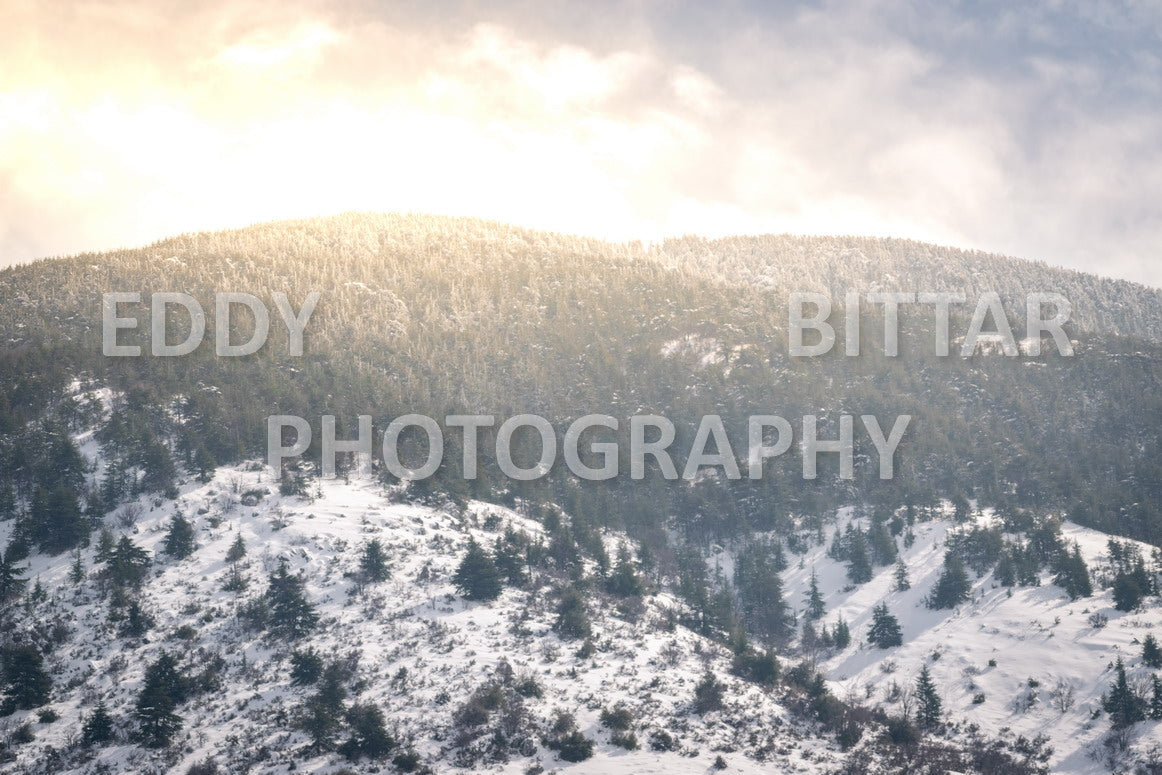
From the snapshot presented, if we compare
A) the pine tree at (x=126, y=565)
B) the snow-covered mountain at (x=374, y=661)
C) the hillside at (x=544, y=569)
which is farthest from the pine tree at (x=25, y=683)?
the pine tree at (x=126, y=565)

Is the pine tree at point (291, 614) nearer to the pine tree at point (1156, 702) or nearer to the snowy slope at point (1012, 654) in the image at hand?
the snowy slope at point (1012, 654)

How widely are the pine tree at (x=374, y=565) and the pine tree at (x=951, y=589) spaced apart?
5918cm

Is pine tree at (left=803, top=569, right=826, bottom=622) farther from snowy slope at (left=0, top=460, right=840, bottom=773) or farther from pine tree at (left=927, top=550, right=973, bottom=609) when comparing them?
snowy slope at (left=0, top=460, right=840, bottom=773)

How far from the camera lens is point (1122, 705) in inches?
2389

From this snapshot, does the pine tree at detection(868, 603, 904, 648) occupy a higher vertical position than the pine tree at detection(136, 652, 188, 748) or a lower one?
lower

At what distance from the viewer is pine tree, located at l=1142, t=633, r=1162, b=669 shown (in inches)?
2581

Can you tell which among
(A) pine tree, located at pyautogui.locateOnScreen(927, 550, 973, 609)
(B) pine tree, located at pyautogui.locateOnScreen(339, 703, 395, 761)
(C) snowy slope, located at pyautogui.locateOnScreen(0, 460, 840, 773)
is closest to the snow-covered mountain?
(C) snowy slope, located at pyautogui.locateOnScreen(0, 460, 840, 773)

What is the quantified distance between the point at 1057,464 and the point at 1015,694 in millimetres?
63285

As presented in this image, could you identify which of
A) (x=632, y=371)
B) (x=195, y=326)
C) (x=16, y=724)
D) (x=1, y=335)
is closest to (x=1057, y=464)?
(x=632, y=371)

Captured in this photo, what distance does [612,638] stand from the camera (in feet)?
229

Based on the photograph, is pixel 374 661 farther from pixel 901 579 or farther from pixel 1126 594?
pixel 1126 594

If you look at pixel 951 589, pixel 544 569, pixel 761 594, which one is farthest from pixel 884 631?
pixel 544 569

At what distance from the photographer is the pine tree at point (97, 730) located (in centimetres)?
4971

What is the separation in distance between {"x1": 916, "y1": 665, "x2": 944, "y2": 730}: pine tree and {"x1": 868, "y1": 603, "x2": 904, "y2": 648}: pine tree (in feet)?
47.5
